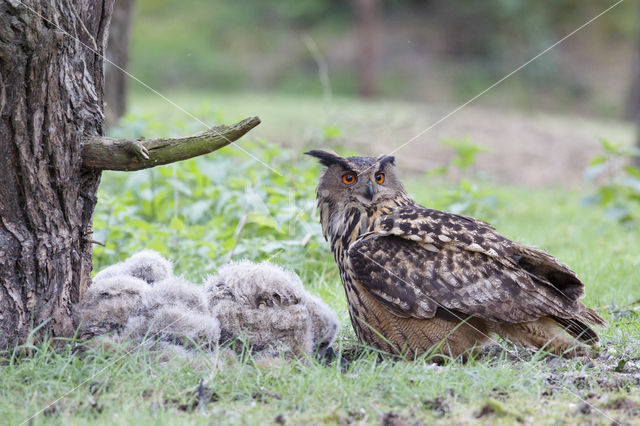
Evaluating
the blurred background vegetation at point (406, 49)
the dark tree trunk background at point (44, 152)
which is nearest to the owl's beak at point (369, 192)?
the dark tree trunk background at point (44, 152)

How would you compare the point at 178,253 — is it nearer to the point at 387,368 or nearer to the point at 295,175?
the point at 295,175

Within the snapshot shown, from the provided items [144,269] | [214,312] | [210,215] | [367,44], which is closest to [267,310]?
[214,312]

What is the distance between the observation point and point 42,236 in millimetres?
2996

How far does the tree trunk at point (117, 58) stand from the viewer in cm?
749

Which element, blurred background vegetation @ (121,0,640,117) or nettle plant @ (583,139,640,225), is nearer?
nettle plant @ (583,139,640,225)

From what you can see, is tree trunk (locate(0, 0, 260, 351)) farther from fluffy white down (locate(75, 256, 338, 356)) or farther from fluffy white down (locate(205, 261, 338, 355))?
fluffy white down (locate(205, 261, 338, 355))

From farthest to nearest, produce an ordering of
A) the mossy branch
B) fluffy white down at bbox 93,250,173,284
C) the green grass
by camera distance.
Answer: fluffy white down at bbox 93,250,173,284 < the mossy branch < the green grass

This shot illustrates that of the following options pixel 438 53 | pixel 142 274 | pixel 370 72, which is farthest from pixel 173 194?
pixel 438 53

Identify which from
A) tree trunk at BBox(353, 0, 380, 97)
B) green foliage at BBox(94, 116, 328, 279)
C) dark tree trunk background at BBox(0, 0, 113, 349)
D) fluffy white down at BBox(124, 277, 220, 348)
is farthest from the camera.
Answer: tree trunk at BBox(353, 0, 380, 97)

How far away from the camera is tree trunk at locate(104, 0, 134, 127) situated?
24.6 ft

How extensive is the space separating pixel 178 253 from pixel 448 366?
7.91ft

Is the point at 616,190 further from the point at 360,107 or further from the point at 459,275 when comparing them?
the point at 360,107

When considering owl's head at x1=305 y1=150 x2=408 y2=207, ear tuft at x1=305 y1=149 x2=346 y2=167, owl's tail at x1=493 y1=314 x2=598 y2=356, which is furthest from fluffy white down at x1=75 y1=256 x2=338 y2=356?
owl's tail at x1=493 y1=314 x2=598 y2=356

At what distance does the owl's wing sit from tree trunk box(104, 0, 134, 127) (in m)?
4.75
